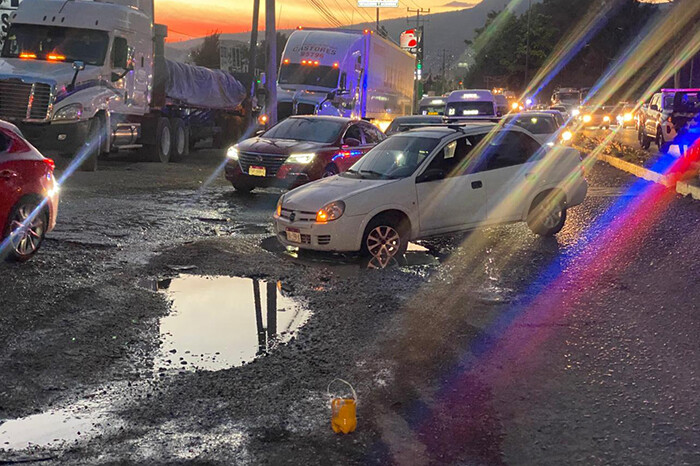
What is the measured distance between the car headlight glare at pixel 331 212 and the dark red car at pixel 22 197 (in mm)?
Result: 3122

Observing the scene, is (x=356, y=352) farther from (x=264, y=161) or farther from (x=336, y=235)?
(x=264, y=161)

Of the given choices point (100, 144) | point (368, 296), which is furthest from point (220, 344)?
point (100, 144)

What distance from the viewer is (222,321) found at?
6.88 meters

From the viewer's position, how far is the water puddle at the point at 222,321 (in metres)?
5.86

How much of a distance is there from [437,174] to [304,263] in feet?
6.44

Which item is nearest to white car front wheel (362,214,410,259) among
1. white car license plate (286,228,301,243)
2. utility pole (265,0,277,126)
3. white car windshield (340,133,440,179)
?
white car windshield (340,133,440,179)

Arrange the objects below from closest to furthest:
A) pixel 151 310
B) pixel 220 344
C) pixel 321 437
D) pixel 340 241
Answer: pixel 321 437, pixel 220 344, pixel 151 310, pixel 340 241

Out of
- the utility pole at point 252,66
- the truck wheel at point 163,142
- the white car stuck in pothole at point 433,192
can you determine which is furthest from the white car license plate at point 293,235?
the utility pole at point 252,66

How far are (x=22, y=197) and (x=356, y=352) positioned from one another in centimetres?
473

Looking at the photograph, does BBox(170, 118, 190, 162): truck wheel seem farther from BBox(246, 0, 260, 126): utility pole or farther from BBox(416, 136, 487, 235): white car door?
BBox(416, 136, 487, 235): white car door

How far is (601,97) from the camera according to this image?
76.8 meters

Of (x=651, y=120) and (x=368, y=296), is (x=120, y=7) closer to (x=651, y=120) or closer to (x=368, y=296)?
(x=368, y=296)

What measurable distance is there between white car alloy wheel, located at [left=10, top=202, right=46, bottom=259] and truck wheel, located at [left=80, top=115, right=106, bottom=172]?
10620mm

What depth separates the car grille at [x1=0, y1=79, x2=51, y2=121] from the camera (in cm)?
Answer: 1795
